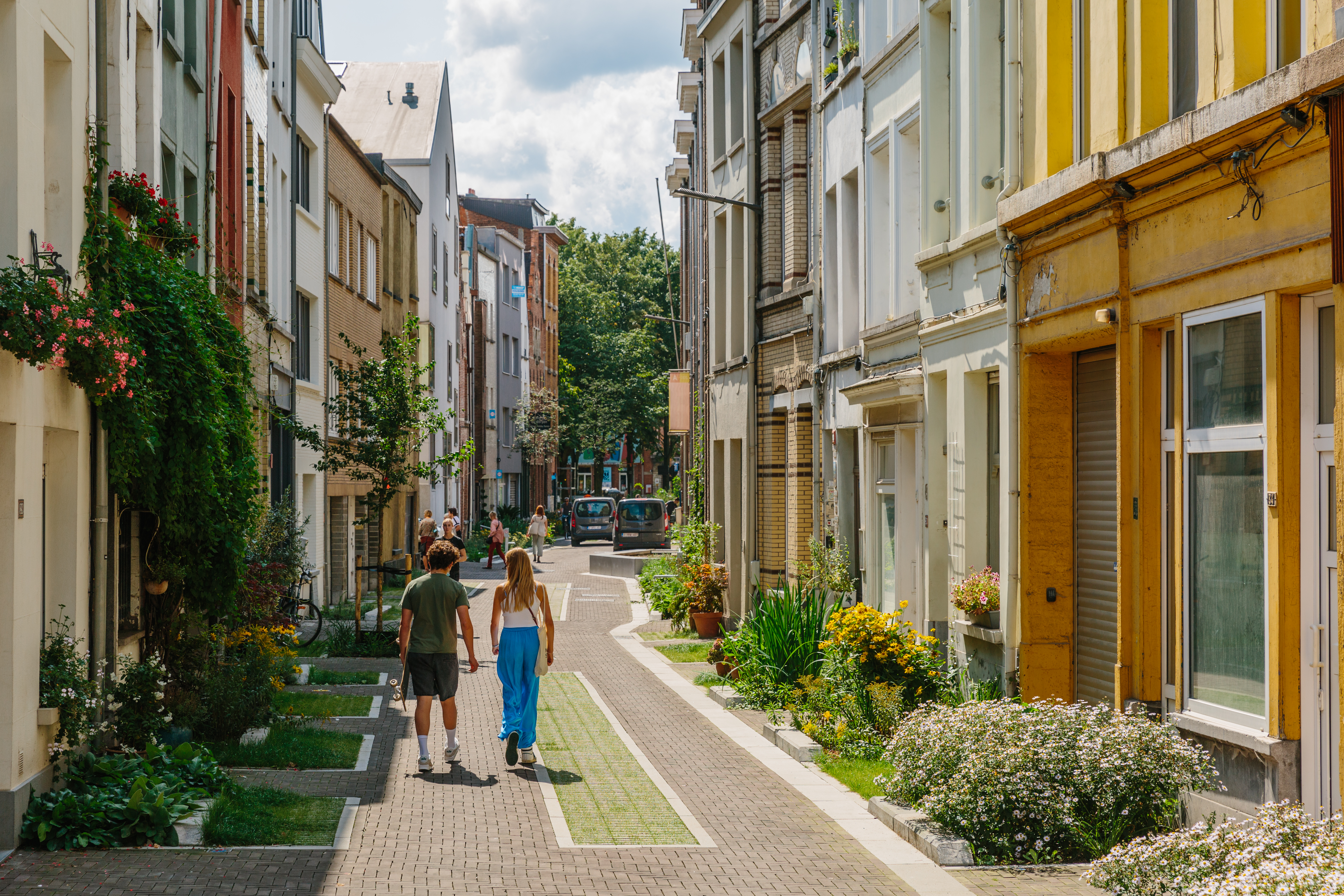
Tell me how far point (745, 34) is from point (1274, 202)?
1612 centimetres

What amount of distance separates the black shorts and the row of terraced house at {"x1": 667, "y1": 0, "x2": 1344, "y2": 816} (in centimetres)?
437

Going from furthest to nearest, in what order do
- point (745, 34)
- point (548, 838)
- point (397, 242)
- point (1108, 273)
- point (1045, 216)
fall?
point (397, 242)
point (745, 34)
point (1045, 216)
point (1108, 273)
point (548, 838)

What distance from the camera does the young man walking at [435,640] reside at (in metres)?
11.4

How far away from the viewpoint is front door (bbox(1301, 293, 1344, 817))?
24.9ft

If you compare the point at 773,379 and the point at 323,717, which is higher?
the point at 773,379

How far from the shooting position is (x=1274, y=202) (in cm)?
780

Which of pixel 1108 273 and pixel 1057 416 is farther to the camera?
pixel 1057 416

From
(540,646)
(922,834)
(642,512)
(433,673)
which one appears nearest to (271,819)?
(433,673)

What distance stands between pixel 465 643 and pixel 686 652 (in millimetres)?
9436

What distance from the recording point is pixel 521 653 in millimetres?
11617

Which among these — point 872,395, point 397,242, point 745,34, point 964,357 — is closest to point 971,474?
point 964,357

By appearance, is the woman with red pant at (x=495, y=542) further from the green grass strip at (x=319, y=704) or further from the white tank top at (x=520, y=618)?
the white tank top at (x=520, y=618)

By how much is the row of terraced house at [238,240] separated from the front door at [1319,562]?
23.7 ft

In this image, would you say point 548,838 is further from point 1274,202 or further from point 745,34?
point 745,34
